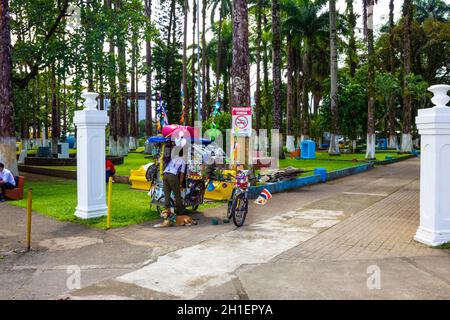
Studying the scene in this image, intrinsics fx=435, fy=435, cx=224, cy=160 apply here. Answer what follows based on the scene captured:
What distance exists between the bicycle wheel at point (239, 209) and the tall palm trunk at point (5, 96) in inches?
367

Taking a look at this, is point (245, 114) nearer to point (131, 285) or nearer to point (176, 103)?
point (131, 285)


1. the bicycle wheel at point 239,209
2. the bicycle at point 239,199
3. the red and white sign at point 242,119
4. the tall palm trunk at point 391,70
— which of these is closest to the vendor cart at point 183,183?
the bicycle at point 239,199

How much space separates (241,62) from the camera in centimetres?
1455

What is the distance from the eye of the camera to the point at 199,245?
7656 mm

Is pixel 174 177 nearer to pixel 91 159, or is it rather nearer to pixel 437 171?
pixel 91 159

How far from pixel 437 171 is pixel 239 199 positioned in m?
3.82

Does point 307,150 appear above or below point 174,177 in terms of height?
above

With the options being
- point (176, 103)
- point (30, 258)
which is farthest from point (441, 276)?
point (176, 103)

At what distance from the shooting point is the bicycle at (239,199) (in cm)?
915

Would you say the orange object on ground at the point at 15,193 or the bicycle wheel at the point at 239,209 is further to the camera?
the orange object on ground at the point at 15,193

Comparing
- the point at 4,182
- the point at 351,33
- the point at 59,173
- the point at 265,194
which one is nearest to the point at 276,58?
the point at 59,173

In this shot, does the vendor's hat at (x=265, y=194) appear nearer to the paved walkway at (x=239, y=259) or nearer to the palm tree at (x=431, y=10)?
the paved walkway at (x=239, y=259)

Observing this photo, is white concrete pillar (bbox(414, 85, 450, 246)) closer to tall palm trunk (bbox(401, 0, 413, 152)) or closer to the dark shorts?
the dark shorts
